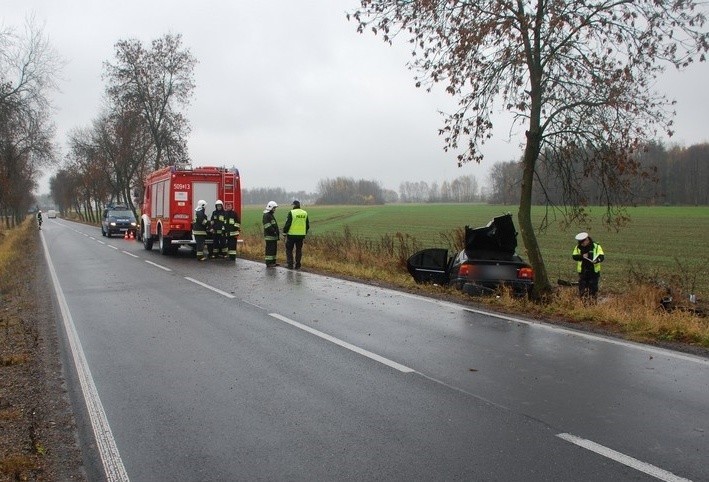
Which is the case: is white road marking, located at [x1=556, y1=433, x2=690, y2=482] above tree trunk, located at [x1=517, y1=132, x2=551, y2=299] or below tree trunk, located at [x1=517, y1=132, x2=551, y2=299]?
below

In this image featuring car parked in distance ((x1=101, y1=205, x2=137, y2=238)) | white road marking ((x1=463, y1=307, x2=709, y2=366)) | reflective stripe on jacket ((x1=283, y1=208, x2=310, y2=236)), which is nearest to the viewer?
white road marking ((x1=463, y1=307, x2=709, y2=366))

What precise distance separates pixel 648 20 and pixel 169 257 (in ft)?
55.0

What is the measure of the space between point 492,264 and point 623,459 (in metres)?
7.03

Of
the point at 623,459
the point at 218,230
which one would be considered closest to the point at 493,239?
the point at 623,459

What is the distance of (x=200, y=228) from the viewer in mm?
19656

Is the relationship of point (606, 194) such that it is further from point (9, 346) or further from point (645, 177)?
point (9, 346)

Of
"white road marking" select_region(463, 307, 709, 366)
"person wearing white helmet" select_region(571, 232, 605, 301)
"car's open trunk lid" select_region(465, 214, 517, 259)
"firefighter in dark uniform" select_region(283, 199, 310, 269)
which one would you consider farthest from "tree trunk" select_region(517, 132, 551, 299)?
"firefighter in dark uniform" select_region(283, 199, 310, 269)

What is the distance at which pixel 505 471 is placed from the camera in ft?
12.7

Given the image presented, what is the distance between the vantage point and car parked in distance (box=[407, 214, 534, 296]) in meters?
10.9

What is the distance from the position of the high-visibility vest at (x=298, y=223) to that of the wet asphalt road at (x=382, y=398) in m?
6.98

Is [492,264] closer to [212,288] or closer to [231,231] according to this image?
[212,288]

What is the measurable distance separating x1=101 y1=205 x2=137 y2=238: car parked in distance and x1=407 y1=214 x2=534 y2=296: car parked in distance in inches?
1272

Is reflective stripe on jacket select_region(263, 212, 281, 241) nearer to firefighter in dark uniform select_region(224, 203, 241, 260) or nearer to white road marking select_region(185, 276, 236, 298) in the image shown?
firefighter in dark uniform select_region(224, 203, 241, 260)

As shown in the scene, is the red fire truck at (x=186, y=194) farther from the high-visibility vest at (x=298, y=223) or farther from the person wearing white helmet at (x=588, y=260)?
the person wearing white helmet at (x=588, y=260)
